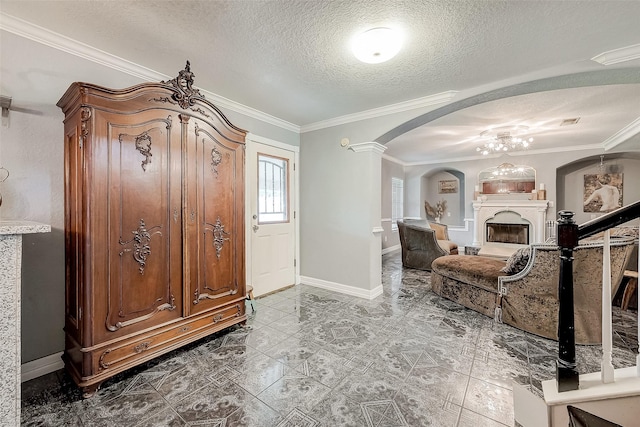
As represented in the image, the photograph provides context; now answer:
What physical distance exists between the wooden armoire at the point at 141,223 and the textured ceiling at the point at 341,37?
1.32ft

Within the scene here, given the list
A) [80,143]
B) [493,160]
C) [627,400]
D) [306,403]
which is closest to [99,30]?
[80,143]

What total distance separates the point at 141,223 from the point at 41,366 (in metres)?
1.26

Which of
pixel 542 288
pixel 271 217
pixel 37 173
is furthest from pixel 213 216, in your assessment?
pixel 542 288

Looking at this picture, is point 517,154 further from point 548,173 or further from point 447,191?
point 447,191

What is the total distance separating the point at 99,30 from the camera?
73.6 inches

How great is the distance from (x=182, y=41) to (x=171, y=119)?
590 millimetres

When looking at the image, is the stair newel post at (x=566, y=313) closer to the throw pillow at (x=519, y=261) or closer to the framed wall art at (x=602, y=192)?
the throw pillow at (x=519, y=261)

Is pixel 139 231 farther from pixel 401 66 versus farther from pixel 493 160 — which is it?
pixel 493 160

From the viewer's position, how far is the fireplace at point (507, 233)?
20.8ft

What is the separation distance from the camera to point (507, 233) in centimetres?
661

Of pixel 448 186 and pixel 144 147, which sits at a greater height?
pixel 448 186

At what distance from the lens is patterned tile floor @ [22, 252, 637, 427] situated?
1.50m

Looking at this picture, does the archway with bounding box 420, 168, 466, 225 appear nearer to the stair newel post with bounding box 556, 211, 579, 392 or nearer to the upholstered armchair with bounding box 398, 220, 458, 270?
the upholstered armchair with bounding box 398, 220, 458, 270

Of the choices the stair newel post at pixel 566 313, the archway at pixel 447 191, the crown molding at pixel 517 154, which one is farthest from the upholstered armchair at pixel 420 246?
the stair newel post at pixel 566 313
